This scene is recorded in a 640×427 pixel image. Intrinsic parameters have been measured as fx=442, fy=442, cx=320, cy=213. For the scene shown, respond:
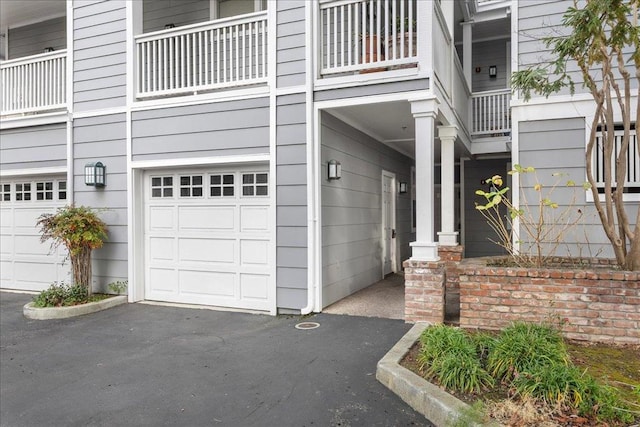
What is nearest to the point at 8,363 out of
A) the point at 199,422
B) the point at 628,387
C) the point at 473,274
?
the point at 199,422

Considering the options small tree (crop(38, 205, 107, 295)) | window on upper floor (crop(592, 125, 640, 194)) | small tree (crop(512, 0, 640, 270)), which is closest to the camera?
small tree (crop(512, 0, 640, 270))

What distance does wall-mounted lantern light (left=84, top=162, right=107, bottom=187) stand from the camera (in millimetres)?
6902

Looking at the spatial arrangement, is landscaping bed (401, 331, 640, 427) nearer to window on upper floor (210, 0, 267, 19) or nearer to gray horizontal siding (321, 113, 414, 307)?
gray horizontal siding (321, 113, 414, 307)

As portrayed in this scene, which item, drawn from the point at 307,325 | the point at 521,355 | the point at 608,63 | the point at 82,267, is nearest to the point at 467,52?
the point at 608,63

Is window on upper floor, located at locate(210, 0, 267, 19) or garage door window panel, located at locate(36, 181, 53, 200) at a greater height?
window on upper floor, located at locate(210, 0, 267, 19)

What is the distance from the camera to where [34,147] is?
7715mm

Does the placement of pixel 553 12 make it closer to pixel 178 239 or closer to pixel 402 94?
pixel 402 94

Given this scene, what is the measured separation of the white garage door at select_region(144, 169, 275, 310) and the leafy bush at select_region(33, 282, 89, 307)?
2.98 feet

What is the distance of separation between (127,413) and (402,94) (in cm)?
433

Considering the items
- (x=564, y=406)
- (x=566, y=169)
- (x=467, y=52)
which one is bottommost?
(x=564, y=406)

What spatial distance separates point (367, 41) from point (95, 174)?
15.0ft

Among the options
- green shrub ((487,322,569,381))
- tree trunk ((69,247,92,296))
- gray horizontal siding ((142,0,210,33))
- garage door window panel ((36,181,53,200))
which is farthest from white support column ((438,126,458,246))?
garage door window panel ((36,181,53,200))

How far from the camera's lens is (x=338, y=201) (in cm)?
654

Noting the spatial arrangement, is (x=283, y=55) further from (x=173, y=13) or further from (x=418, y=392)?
Result: (x=418, y=392)
